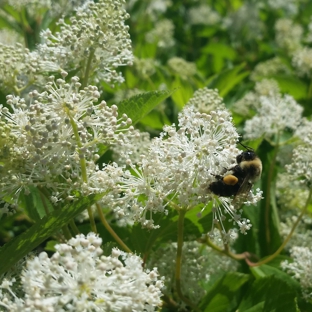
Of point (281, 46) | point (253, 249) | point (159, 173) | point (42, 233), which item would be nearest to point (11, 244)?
point (42, 233)

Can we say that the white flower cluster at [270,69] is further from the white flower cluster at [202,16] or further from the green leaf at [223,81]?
the white flower cluster at [202,16]

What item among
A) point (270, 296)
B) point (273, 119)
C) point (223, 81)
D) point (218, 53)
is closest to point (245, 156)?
point (270, 296)

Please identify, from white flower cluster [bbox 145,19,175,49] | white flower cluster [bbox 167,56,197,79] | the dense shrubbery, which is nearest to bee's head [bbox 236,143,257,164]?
the dense shrubbery

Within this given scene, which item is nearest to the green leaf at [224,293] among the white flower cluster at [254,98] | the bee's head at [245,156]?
the bee's head at [245,156]

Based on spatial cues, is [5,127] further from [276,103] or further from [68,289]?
[276,103]

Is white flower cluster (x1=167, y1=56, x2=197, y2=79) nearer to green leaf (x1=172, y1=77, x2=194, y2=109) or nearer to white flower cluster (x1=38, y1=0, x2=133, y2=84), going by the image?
green leaf (x1=172, y1=77, x2=194, y2=109)

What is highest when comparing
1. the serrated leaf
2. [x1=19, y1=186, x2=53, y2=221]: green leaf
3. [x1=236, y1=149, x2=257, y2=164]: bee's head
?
[x1=236, y1=149, x2=257, y2=164]: bee's head
